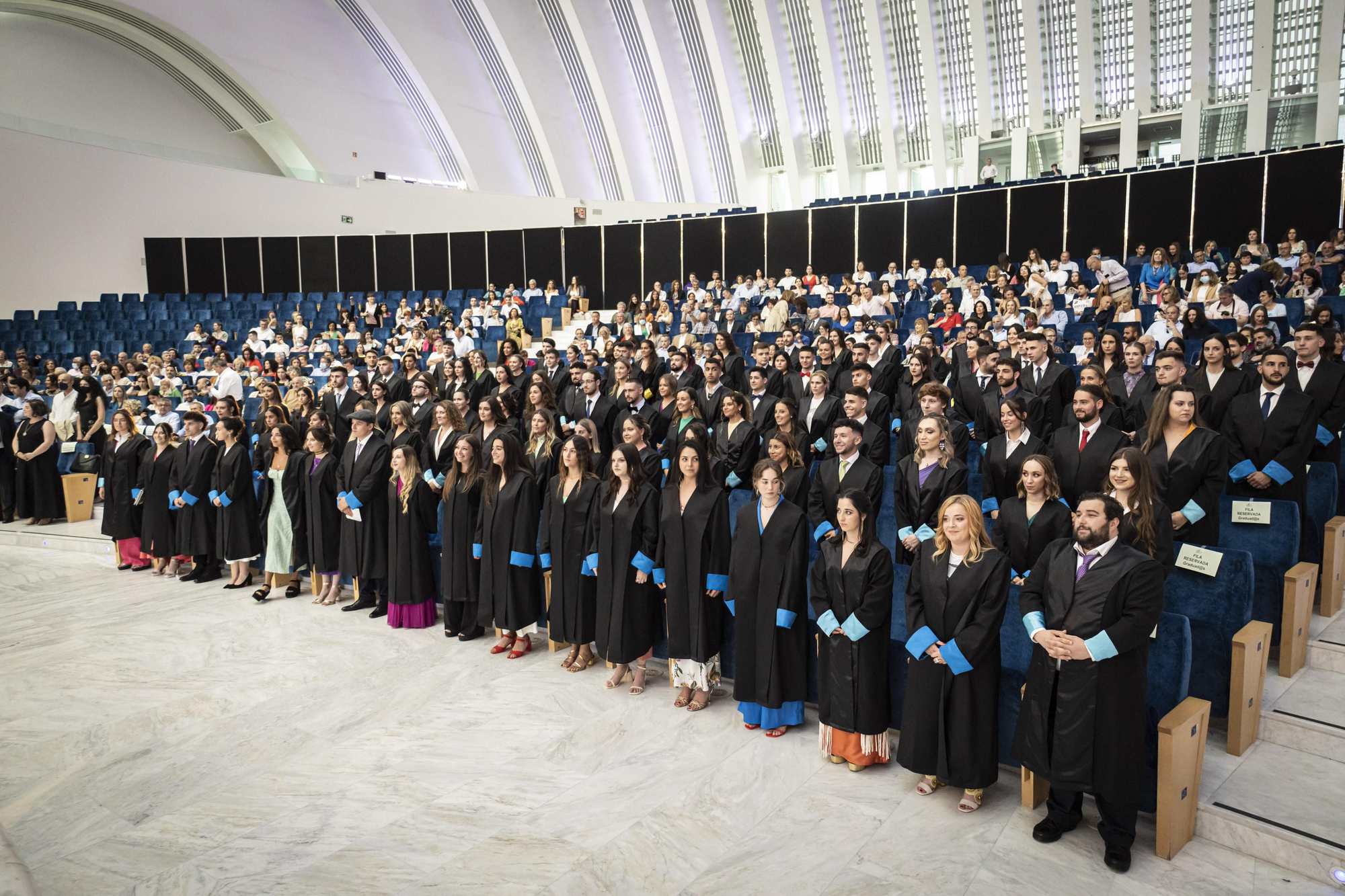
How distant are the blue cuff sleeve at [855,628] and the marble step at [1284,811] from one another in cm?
142

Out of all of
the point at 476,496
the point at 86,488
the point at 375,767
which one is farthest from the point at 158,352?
the point at 375,767

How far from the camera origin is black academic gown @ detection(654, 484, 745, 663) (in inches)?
182

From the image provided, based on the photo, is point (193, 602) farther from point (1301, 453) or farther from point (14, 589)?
point (1301, 453)

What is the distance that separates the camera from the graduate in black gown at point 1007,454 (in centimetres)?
486

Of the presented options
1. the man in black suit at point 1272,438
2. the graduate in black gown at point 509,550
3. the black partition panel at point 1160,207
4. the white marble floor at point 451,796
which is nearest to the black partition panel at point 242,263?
the white marble floor at point 451,796

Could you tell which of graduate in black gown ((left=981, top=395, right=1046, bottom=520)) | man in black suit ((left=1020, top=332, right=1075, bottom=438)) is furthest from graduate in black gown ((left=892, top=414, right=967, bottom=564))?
man in black suit ((left=1020, top=332, right=1075, bottom=438))

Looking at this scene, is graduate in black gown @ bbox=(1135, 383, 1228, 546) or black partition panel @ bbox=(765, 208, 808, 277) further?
black partition panel @ bbox=(765, 208, 808, 277)

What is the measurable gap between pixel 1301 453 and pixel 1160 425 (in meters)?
0.96

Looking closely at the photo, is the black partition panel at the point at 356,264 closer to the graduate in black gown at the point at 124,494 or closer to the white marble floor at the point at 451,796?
the graduate in black gown at the point at 124,494

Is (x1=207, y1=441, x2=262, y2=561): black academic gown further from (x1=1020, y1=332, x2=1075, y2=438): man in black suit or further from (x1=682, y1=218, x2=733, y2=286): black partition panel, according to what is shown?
(x1=682, y1=218, x2=733, y2=286): black partition panel

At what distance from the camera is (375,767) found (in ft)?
13.2

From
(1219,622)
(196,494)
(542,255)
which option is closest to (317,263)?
(542,255)

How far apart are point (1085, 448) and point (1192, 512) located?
2.38ft

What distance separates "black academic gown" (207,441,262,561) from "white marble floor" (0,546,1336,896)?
156 cm
